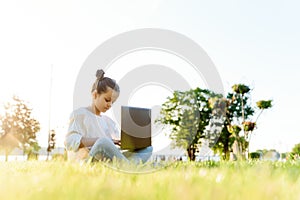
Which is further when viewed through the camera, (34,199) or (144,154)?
(144,154)

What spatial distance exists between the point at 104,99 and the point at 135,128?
0.76 meters

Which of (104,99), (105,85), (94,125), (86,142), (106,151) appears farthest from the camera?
(94,125)

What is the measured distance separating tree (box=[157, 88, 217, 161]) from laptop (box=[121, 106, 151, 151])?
3099 cm

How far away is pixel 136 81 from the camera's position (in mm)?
9078

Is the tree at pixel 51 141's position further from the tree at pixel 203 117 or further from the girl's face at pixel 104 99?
the girl's face at pixel 104 99

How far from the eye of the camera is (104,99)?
19.7 ft

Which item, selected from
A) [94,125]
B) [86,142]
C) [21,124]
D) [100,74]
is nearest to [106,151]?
[86,142]

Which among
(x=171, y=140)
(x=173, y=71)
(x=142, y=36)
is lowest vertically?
(x=171, y=140)

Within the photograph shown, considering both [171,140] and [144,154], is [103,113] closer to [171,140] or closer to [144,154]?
[144,154]

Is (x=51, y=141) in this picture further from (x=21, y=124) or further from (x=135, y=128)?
→ (x=135, y=128)

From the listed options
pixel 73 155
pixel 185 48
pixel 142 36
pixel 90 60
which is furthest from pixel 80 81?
pixel 185 48

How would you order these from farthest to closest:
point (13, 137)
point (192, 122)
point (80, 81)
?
point (192, 122), point (13, 137), point (80, 81)

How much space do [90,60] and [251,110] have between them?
121 ft

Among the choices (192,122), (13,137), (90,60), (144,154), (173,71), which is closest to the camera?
(144,154)
